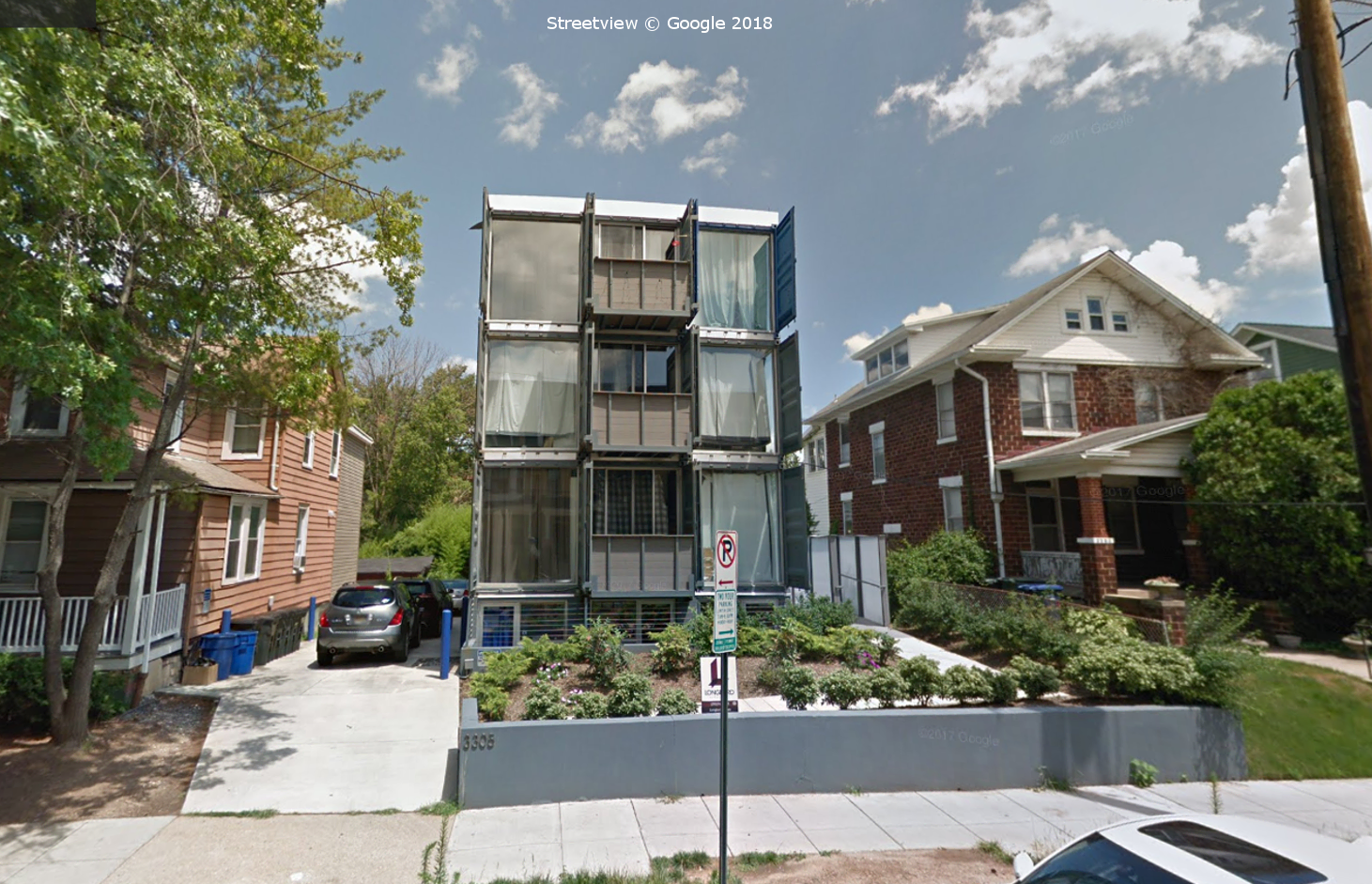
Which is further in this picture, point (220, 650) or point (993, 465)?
point (993, 465)

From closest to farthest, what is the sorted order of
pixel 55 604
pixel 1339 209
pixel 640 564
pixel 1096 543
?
1. pixel 1339 209
2. pixel 55 604
3. pixel 640 564
4. pixel 1096 543

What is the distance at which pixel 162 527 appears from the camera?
11.3 m

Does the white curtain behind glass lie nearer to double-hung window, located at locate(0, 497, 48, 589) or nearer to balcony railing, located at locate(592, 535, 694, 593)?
balcony railing, located at locate(592, 535, 694, 593)

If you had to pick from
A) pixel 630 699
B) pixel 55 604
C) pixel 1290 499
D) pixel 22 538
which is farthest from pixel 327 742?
pixel 1290 499

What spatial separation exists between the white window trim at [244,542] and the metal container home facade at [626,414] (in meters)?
5.35

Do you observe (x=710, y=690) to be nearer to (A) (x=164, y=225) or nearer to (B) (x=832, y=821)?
(B) (x=832, y=821)

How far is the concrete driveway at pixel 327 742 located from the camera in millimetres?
7398

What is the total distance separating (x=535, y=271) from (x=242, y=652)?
30.5 ft

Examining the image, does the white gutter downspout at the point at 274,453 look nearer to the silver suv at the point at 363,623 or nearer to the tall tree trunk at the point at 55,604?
the silver suv at the point at 363,623

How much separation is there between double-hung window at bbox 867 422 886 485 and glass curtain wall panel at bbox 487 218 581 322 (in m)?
12.4

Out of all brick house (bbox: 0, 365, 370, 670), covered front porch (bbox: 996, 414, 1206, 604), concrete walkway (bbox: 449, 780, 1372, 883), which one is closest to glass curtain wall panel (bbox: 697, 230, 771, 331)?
covered front porch (bbox: 996, 414, 1206, 604)

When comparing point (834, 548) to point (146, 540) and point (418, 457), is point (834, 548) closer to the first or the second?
point (146, 540)

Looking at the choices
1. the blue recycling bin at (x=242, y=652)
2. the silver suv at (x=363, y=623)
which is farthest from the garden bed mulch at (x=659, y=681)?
the blue recycling bin at (x=242, y=652)

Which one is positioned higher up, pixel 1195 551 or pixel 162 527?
pixel 162 527
